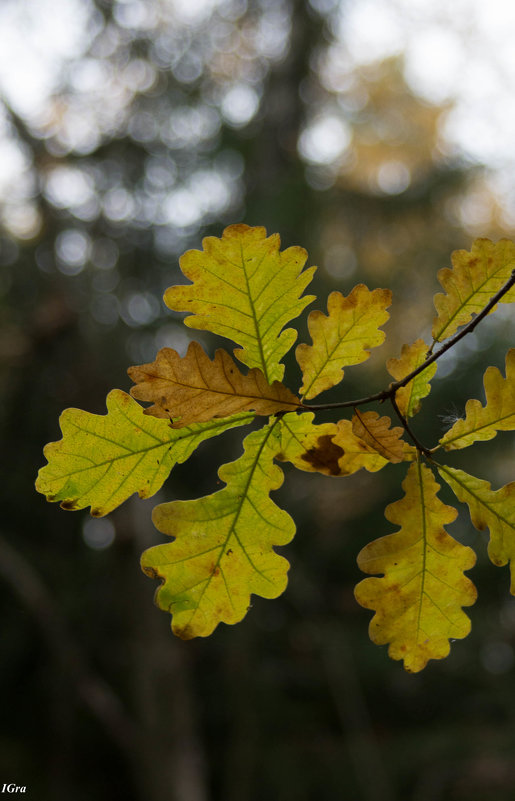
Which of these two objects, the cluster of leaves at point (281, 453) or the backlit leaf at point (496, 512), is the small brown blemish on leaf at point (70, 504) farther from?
the backlit leaf at point (496, 512)

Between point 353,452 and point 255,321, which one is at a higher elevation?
point 255,321

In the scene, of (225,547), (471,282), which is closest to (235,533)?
(225,547)

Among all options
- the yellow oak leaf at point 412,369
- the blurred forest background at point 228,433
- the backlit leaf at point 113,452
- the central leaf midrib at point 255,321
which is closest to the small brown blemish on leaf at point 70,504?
the backlit leaf at point 113,452

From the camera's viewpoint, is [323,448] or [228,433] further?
[228,433]

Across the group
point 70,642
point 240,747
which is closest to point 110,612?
point 240,747

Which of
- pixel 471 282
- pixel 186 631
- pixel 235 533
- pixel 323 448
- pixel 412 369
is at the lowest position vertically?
pixel 186 631

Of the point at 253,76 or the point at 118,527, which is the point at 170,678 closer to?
the point at 118,527

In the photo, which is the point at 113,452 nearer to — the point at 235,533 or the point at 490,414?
the point at 235,533
